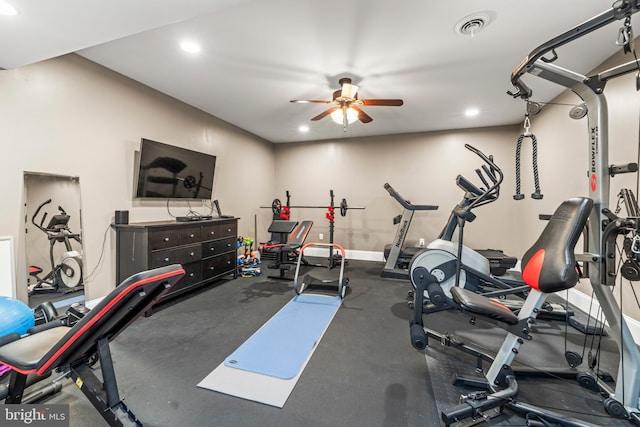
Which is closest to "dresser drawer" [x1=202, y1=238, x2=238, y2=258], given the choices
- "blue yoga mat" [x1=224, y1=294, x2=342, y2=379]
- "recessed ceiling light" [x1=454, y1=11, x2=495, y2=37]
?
"blue yoga mat" [x1=224, y1=294, x2=342, y2=379]

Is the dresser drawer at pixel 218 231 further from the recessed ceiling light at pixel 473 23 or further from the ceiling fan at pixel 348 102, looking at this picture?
the recessed ceiling light at pixel 473 23

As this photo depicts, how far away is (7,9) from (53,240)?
6.46 ft

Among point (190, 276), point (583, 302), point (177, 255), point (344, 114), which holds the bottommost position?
point (583, 302)

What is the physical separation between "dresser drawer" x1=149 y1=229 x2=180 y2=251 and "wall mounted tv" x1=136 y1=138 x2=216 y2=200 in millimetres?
723

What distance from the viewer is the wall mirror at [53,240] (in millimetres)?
2490

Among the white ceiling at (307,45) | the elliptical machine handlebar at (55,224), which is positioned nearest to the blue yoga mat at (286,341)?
the elliptical machine handlebar at (55,224)

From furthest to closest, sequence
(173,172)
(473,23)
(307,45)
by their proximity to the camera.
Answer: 1. (173,172)
2. (307,45)
3. (473,23)

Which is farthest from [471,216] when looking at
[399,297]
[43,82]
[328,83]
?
[43,82]

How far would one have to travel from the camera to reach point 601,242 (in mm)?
1584

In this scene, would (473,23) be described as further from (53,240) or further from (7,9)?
(53,240)

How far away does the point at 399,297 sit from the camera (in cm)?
358

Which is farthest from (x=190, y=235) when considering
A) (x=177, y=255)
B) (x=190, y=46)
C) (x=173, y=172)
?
(x=190, y=46)

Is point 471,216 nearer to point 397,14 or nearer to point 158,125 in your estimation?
point 397,14

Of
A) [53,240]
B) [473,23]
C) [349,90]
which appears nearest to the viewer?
[473,23]
